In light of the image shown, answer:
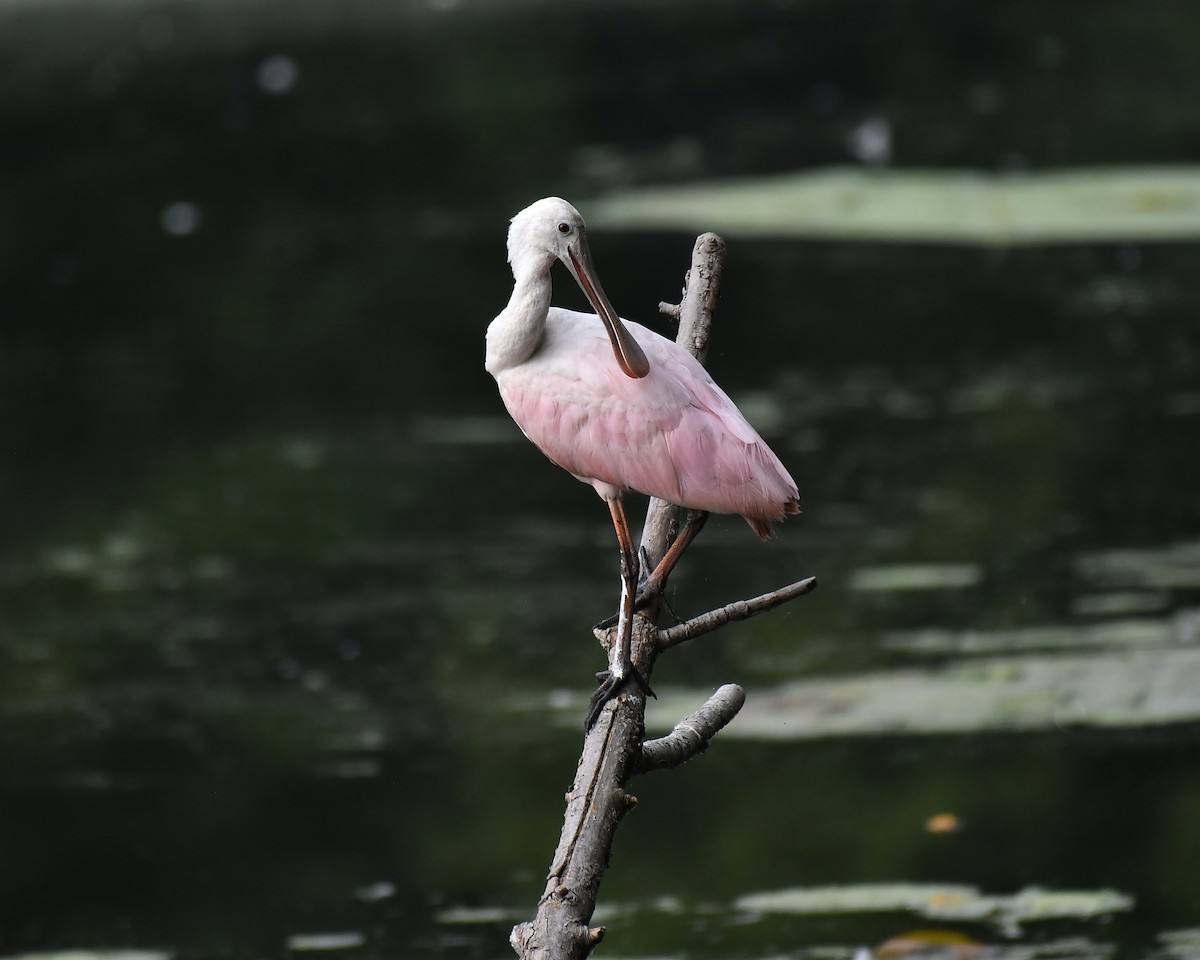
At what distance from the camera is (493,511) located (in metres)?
6.08

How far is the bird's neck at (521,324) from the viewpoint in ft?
7.14

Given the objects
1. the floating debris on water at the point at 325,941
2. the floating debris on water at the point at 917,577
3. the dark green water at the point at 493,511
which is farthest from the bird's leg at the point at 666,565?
the floating debris on water at the point at 917,577

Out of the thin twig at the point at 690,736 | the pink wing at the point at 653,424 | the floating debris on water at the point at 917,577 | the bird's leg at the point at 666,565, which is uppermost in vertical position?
the floating debris on water at the point at 917,577

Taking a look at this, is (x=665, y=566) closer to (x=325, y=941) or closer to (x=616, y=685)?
(x=616, y=685)

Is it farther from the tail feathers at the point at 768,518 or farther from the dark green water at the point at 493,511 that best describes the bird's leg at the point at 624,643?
the dark green water at the point at 493,511

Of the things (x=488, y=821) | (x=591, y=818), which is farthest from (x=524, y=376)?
(x=488, y=821)

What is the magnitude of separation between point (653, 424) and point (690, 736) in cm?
35

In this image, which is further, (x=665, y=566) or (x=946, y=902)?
(x=946, y=902)

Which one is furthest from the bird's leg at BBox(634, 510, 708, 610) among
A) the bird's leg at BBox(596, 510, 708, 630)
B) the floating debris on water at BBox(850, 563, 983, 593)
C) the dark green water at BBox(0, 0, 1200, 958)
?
the floating debris on water at BBox(850, 563, 983, 593)

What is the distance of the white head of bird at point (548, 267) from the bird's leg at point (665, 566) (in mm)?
216

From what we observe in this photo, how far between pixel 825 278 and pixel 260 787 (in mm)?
4393

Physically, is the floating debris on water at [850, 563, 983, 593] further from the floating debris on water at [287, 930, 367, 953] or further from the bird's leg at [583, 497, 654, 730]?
the bird's leg at [583, 497, 654, 730]

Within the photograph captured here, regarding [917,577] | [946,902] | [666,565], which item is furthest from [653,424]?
[917,577]

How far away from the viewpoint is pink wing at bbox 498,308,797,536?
2.22 metres
